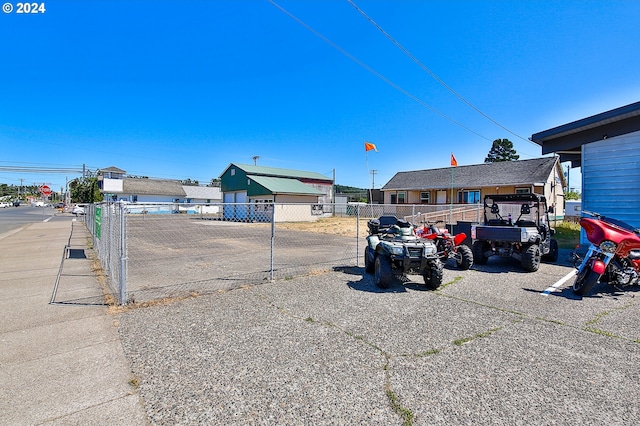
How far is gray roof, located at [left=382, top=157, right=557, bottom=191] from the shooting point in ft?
84.7

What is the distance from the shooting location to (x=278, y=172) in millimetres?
39188

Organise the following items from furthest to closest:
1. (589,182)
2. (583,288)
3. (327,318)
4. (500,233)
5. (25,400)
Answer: (589,182) → (500,233) → (583,288) → (327,318) → (25,400)

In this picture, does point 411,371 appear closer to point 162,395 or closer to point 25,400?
point 162,395

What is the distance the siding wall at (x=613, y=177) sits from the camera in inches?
396

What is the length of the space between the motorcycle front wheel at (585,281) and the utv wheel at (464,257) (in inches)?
96.2

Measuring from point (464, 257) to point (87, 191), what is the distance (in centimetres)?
6647

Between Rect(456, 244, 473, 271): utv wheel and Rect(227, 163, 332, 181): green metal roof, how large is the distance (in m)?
28.4

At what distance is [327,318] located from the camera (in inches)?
181

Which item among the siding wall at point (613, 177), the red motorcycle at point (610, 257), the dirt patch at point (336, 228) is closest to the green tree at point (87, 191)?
the dirt patch at point (336, 228)

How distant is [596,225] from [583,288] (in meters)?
1.20

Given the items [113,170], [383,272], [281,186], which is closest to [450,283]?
[383,272]

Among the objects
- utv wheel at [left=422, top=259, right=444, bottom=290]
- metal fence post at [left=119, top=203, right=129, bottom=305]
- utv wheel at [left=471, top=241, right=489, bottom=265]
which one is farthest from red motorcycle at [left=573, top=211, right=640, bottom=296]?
metal fence post at [left=119, top=203, right=129, bottom=305]

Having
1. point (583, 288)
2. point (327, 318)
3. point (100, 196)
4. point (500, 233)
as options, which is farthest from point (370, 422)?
point (100, 196)

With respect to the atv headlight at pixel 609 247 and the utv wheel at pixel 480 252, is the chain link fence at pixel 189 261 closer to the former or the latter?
the utv wheel at pixel 480 252
